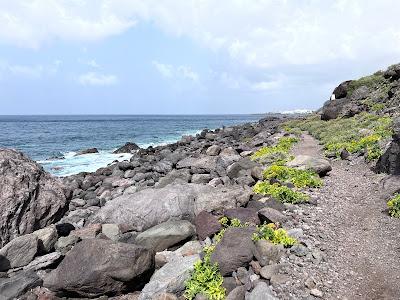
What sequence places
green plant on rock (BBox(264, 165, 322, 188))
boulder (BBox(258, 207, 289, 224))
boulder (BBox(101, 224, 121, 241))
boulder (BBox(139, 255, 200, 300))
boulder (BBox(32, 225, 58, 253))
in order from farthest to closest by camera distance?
green plant on rock (BBox(264, 165, 322, 188)) < boulder (BBox(101, 224, 121, 241)) < boulder (BBox(32, 225, 58, 253)) < boulder (BBox(258, 207, 289, 224)) < boulder (BBox(139, 255, 200, 300))

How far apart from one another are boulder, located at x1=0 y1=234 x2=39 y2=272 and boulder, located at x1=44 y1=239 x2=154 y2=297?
1.76m

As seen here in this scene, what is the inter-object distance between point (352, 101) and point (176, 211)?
3799cm

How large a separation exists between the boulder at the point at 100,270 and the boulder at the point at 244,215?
11.4ft

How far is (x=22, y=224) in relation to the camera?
13.0 m

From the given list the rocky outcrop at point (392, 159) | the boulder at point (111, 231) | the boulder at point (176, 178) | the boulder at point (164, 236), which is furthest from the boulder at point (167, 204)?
the rocky outcrop at point (392, 159)

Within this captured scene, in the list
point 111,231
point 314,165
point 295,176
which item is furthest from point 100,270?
point 314,165

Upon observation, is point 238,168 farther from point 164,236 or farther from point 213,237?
point 164,236

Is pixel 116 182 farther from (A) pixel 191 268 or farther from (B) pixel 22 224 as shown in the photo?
(A) pixel 191 268

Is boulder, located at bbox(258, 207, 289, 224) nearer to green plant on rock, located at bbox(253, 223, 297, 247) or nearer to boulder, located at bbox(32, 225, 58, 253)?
green plant on rock, located at bbox(253, 223, 297, 247)

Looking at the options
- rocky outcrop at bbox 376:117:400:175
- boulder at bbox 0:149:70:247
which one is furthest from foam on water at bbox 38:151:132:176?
rocky outcrop at bbox 376:117:400:175

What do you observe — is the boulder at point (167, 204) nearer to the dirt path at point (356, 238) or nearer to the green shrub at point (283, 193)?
the green shrub at point (283, 193)

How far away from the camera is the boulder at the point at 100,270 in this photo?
10078mm

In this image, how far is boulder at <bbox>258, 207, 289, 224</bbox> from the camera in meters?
12.1

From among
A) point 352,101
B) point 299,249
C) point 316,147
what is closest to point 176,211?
point 299,249
